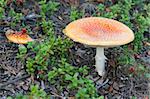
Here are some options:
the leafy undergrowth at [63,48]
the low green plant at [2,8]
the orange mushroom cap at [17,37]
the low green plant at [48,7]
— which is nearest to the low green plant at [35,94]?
the leafy undergrowth at [63,48]

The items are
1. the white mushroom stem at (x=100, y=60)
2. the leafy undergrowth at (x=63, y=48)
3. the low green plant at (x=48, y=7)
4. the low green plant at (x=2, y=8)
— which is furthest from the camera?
the low green plant at (x=48, y=7)

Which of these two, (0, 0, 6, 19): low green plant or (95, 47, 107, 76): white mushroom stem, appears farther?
(0, 0, 6, 19): low green plant

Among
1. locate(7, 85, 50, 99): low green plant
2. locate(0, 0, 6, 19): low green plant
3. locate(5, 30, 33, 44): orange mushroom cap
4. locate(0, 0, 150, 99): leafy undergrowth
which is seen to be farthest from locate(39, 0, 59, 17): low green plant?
locate(7, 85, 50, 99): low green plant

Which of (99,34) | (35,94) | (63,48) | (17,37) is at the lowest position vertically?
(35,94)

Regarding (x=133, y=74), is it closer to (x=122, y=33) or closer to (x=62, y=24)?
(x=122, y=33)

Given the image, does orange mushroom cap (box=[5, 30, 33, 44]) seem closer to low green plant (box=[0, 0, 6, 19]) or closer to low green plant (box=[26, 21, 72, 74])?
low green plant (box=[26, 21, 72, 74])

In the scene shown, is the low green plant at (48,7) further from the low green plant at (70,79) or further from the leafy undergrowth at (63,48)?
the low green plant at (70,79)

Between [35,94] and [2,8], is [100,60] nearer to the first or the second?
[35,94]

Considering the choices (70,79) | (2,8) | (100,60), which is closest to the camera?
(70,79)

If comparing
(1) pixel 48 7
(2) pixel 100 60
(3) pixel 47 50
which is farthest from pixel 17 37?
(2) pixel 100 60
